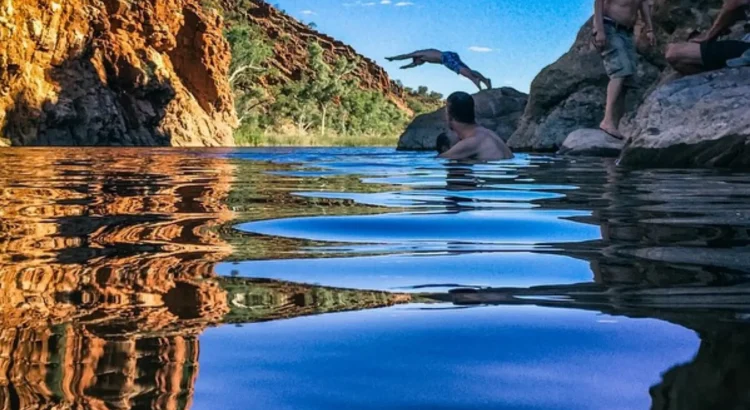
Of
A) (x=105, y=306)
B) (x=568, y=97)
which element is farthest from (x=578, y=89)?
(x=105, y=306)

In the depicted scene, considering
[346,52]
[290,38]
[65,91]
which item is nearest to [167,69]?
[65,91]

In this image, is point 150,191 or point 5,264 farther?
point 150,191

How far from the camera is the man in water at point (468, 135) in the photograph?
7316 mm

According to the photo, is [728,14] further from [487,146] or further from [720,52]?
[487,146]

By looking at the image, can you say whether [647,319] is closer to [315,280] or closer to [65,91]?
[315,280]

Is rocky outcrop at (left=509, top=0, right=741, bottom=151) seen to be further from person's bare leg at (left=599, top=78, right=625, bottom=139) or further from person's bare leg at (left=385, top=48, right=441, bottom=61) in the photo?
person's bare leg at (left=599, top=78, right=625, bottom=139)

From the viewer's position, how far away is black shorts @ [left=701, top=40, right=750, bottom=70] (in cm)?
613

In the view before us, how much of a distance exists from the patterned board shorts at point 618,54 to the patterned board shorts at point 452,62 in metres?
4.56

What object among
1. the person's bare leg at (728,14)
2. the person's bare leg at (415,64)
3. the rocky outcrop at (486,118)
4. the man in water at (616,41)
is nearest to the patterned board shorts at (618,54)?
the man in water at (616,41)

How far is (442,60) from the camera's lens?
491 inches

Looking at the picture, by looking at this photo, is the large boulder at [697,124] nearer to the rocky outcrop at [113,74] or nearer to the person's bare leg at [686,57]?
the person's bare leg at [686,57]

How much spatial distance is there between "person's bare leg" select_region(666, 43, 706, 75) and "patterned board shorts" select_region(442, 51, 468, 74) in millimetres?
5991

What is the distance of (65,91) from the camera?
2958cm

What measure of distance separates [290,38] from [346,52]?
722 inches
